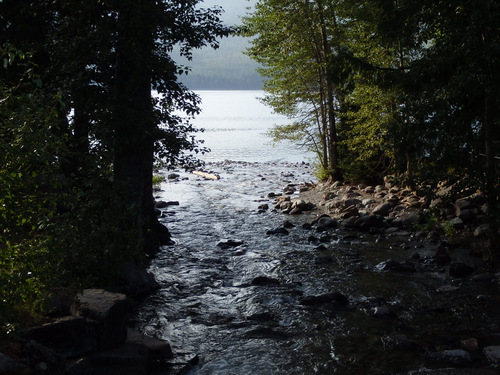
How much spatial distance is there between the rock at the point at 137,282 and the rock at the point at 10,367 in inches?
179

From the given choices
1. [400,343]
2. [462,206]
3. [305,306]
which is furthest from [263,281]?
[462,206]

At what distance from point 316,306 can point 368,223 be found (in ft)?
23.7

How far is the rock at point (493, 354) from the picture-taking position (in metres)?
7.34

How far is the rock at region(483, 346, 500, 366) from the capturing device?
24.1ft

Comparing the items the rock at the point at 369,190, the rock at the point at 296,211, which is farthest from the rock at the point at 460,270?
the rock at the point at 369,190

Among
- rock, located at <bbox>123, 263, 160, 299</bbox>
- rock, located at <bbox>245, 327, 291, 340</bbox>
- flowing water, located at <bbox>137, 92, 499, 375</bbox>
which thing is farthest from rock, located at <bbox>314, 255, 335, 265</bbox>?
rock, located at <bbox>245, 327, 291, 340</bbox>

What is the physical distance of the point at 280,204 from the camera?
21.5 metres

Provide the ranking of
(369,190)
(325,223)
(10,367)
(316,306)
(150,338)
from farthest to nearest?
1. (369,190)
2. (325,223)
3. (316,306)
4. (150,338)
5. (10,367)

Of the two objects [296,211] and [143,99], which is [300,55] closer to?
[296,211]

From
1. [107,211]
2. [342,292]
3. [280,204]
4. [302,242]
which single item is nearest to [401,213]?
[302,242]

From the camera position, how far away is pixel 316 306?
9953 mm

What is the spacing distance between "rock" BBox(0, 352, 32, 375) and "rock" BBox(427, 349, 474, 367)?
538 centimetres

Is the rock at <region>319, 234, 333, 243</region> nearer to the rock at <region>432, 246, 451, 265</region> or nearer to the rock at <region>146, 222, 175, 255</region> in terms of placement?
the rock at <region>432, 246, 451, 265</region>

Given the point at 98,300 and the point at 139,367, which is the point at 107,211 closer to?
the point at 98,300
